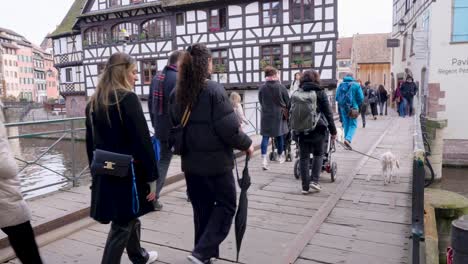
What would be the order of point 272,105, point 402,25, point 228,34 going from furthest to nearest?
point 228,34 → point 402,25 → point 272,105

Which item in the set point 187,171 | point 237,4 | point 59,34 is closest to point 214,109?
point 187,171

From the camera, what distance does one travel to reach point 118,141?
2.65m

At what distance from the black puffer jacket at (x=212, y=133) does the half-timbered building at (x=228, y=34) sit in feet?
55.6

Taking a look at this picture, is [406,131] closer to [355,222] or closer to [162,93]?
[355,222]

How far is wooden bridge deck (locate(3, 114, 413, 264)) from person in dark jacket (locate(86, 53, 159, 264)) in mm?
857

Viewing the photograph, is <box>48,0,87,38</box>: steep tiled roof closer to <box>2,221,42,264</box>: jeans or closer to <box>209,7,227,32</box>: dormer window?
<box>209,7,227,32</box>: dormer window

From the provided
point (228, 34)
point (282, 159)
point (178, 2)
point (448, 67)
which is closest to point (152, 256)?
point (282, 159)

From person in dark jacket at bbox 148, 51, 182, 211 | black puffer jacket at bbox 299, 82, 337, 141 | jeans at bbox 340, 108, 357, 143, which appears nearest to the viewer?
person in dark jacket at bbox 148, 51, 182, 211

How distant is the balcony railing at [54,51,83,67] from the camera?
3173 cm

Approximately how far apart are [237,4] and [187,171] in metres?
20.8

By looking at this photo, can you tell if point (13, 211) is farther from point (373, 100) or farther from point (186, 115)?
point (373, 100)

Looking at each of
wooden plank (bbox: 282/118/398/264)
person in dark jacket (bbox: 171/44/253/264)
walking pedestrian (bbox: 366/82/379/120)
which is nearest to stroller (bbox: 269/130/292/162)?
wooden plank (bbox: 282/118/398/264)

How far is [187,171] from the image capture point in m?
3.02

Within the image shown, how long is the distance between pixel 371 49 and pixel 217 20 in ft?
97.5
